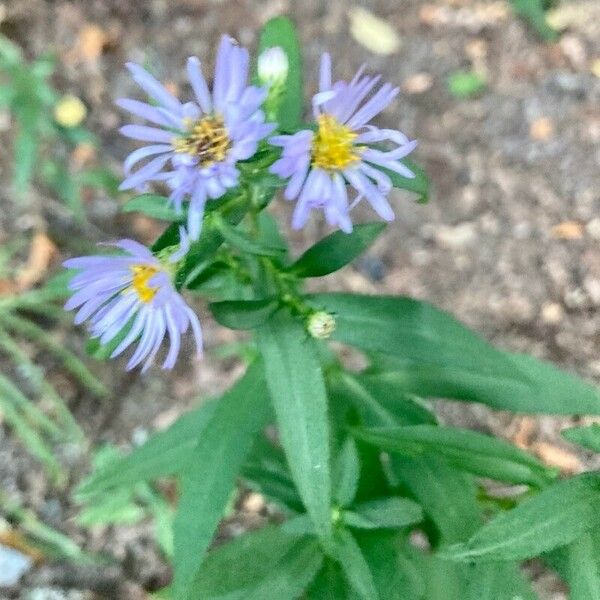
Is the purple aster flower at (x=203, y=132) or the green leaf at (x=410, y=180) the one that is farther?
the green leaf at (x=410, y=180)

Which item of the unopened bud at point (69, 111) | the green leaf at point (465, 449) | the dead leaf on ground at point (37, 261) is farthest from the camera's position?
the unopened bud at point (69, 111)

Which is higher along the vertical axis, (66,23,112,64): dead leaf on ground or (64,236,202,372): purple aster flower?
(66,23,112,64): dead leaf on ground

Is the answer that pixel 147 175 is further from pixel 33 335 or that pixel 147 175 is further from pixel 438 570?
pixel 33 335

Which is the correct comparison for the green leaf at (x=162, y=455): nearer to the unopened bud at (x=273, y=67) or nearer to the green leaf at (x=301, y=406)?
the green leaf at (x=301, y=406)

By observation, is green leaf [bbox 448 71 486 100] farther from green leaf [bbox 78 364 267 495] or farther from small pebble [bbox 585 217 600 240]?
green leaf [bbox 78 364 267 495]

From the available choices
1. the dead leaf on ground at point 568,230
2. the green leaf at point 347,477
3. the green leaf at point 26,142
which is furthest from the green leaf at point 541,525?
the green leaf at point 26,142

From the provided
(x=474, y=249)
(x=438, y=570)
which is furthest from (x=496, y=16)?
(x=438, y=570)

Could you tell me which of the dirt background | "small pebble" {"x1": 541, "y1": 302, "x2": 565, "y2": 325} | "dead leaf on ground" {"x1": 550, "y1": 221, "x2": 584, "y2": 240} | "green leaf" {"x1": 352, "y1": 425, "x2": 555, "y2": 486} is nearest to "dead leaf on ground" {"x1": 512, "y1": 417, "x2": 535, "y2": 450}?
the dirt background
